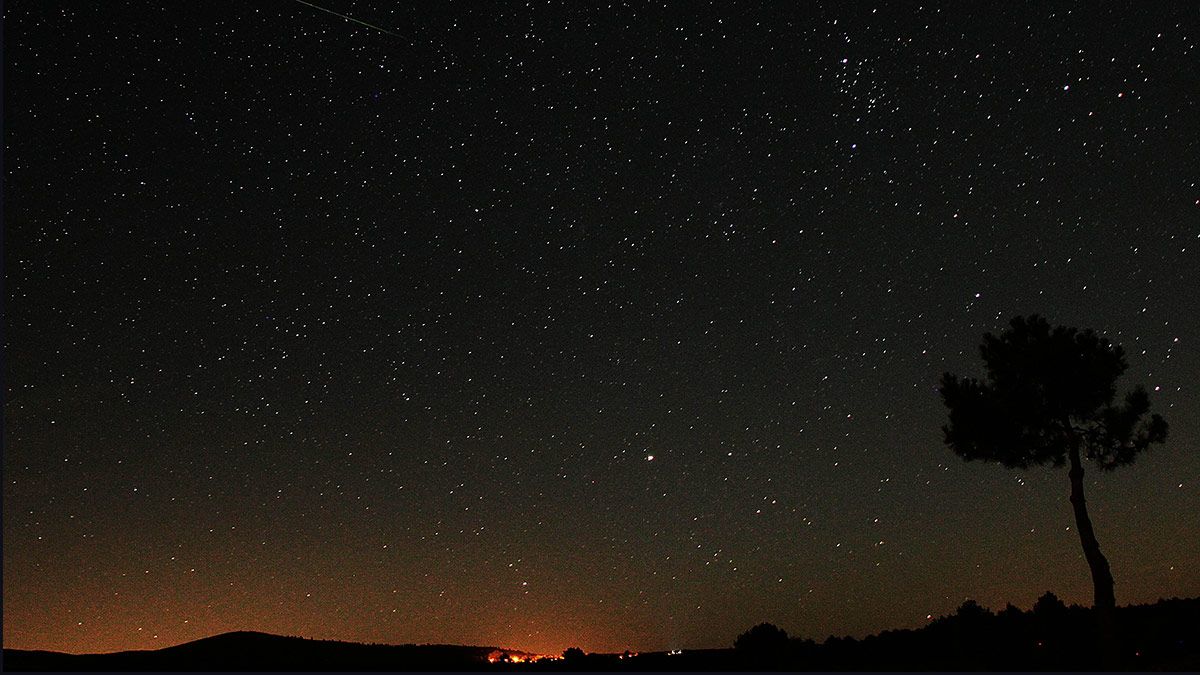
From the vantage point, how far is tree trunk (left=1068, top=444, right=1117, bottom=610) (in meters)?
14.2

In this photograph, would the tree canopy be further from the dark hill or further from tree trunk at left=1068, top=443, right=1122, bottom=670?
the dark hill

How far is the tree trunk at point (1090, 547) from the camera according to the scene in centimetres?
1425

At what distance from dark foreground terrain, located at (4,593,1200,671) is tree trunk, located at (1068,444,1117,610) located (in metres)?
0.65

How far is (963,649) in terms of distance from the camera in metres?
15.5

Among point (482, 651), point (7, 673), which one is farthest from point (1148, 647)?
point (7, 673)

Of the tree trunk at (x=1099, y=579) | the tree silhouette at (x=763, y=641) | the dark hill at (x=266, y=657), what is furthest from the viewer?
the tree silhouette at (x=763, y=641)

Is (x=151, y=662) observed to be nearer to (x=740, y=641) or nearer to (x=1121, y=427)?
(x=740, y=641)

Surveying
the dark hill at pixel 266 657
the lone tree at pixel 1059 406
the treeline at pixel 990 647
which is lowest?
the treeline at pixel 990 647

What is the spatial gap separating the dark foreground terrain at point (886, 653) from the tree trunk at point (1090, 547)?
647 millimetres

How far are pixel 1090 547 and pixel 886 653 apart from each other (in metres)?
3.93

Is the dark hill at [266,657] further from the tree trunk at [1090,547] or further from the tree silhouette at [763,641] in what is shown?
the tree trunk at [1090,547]

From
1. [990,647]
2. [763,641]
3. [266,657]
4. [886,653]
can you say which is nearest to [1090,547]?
[990,647]

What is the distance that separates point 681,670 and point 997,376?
8355 mm

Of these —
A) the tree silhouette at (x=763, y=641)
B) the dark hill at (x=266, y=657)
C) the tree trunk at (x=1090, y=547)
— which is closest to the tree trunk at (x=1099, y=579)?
the tree trunk at (x=1090, y=547)
